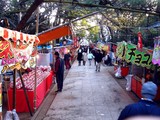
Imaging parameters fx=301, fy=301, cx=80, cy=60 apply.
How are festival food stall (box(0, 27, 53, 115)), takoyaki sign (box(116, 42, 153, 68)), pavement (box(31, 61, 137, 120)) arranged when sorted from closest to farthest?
festival food stall (box(0, 27, 53, 115))
pavement (box(31, 61, 137, 120))
takoyaki sign (box(116, 42, 153, 68))

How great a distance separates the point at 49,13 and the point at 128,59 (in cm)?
911

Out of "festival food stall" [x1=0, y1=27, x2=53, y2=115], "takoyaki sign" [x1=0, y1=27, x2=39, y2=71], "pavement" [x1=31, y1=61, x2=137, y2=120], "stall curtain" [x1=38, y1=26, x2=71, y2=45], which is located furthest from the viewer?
"stall curtain" [x1=38, y1=26, x2=71, y2=45]

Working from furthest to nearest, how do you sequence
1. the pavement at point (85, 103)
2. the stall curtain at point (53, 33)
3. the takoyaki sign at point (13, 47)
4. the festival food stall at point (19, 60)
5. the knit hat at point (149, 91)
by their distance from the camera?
the stall curtain at point (53, 33) → the pavement at point (85, 103) → the festival food stall at point (19, 60) → the takoyaki sign at point (13, 47) → the knit hat at point (149, 91)

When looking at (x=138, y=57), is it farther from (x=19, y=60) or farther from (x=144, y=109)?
(x=144, y=109)

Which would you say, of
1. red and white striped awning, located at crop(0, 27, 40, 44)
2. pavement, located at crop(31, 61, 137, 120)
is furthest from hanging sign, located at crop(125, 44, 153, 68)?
red and white striped awning, located at crop(0, 27, 40, 44)

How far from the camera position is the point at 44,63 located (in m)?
21.1

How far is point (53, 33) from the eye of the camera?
12.1 metres

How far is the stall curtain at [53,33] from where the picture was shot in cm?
1180

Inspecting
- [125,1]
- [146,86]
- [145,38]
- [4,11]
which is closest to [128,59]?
[125,1]

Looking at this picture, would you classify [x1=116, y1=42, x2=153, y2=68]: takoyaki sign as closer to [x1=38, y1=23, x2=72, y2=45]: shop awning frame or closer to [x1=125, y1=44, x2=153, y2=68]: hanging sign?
[x1=125, y1=44, x2=153, y2=68]: hanging sign

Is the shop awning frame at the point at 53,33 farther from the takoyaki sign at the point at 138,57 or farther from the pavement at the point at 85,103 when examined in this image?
the takoyaki sign at the point at 138,57

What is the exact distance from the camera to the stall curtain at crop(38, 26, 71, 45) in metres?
11.8

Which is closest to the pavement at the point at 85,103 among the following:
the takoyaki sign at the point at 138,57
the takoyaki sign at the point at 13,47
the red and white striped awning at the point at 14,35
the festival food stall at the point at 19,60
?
the festival food stall at the point at 19,60

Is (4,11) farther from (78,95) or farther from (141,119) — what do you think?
(141,119)
